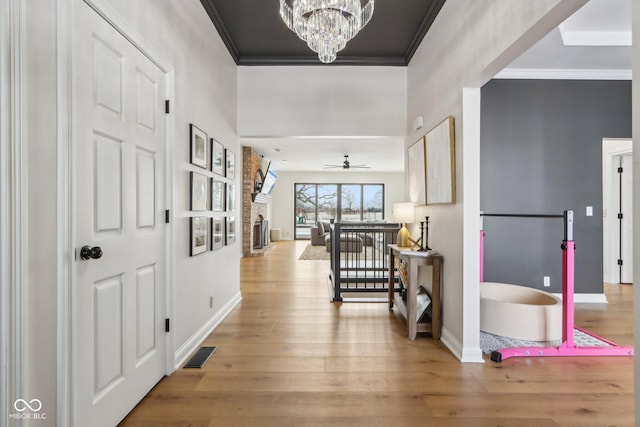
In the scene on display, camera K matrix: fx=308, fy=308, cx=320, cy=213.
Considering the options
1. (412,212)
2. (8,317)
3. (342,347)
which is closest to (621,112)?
(412,212)

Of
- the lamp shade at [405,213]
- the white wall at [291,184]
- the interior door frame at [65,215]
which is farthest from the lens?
the white wall at [291,184]

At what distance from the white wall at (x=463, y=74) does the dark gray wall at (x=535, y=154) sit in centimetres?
114

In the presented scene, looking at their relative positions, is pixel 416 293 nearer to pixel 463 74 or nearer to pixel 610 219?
pixel 463 74

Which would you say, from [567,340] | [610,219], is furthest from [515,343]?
[610,219]

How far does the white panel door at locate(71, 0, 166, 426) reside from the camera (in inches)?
54.6

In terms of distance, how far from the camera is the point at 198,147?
2.59 m

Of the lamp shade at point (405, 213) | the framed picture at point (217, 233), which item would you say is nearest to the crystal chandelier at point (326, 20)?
the framed picture at point (217, 233)

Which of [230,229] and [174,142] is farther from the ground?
[174,142]

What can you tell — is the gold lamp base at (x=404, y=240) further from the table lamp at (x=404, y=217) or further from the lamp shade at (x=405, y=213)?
the lamp shade at (x=405, y=213)

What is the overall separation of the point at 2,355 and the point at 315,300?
308 centimetres

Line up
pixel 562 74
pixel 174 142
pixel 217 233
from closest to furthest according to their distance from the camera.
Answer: pixel 174 142 → pixel 217 233 → pixel 562 74

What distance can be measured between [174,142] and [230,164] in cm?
129

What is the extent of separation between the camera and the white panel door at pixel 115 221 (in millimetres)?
1386

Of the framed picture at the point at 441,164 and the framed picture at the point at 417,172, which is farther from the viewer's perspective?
the framed picture at the point at 417,172
